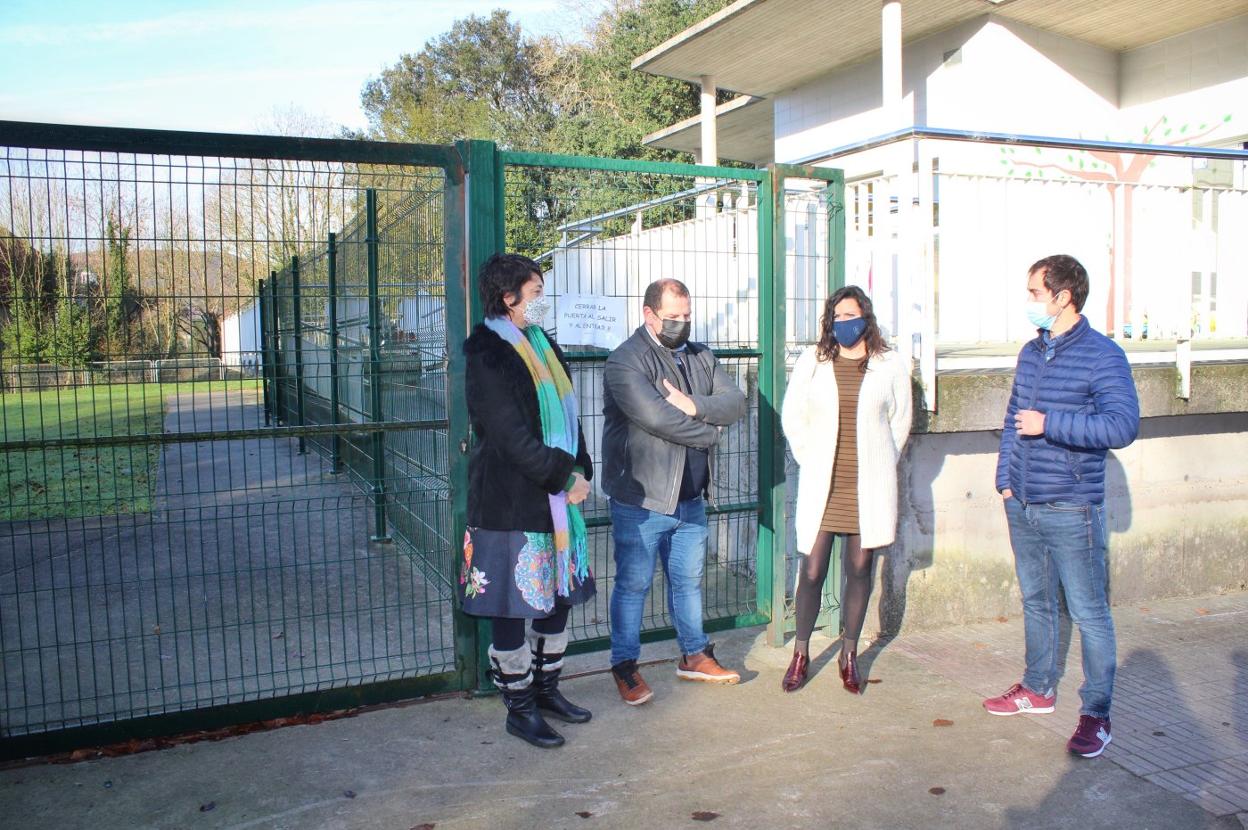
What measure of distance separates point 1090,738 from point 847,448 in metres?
1.54

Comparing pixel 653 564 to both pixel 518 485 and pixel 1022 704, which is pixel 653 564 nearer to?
pixel 518 485

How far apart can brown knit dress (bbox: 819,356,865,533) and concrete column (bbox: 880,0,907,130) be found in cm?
512

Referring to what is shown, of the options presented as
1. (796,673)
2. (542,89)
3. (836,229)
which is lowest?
(796,673)

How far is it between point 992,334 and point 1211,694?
89.8 inches

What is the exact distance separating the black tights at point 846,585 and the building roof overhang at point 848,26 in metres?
6.71

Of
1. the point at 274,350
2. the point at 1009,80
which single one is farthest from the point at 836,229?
the point at 1009,80

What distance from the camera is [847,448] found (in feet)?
15.4

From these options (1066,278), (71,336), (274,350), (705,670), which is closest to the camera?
(71,336)

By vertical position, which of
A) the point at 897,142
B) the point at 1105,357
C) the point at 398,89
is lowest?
the point at 1105,357

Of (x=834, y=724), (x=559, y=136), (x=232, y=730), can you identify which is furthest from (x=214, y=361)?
(x=559, y=136)

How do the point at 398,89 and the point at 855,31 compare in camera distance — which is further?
the point at 398,89

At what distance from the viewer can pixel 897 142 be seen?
5262mm

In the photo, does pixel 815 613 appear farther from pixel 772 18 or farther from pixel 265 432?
pixel 772 18

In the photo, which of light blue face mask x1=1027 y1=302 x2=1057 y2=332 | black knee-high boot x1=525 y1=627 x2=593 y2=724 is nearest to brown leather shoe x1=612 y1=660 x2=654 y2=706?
black knee-high boot x1=525 y1=627 x2=593 y2=724
